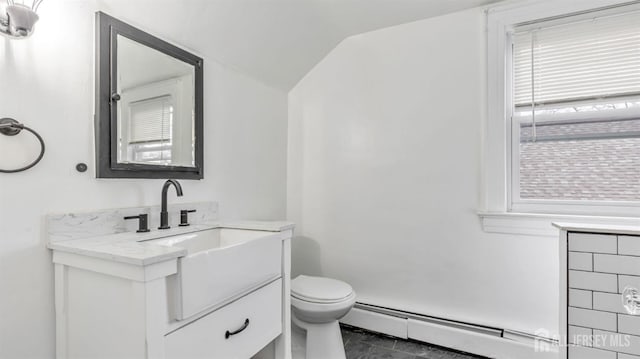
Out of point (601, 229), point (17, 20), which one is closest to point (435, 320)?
point (601, 229)

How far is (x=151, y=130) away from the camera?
1426 millimetres

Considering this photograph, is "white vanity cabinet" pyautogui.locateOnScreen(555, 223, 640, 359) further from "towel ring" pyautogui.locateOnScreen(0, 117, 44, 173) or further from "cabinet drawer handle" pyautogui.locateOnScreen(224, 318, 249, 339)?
"towel ring" pyautogui.locateOnScreen(0, 117, 44, 173)

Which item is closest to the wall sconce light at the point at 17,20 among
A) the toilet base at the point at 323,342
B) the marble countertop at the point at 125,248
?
the marble countertop at the point at 125,248

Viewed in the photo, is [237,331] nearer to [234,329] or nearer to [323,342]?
[234,329]

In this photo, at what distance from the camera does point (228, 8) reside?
Answer: 63.5 inches

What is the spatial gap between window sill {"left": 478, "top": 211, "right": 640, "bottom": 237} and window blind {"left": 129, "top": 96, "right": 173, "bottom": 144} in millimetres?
1780

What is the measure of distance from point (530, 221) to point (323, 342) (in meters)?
1.34

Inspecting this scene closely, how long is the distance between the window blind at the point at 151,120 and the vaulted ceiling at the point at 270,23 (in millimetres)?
329

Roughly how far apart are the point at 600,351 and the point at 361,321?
1246 millimetres

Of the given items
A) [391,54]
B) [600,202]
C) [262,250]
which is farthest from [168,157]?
[600,202]

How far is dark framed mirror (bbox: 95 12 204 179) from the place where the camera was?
1236mm

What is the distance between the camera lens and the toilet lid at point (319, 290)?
169cm

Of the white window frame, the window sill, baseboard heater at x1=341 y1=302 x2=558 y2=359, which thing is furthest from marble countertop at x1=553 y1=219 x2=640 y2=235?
baseboard heater at x1=341 y1=302 x2=558 y2=359

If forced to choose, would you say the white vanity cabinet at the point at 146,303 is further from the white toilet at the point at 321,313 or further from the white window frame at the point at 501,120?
the white window frame at the point at 501,120
